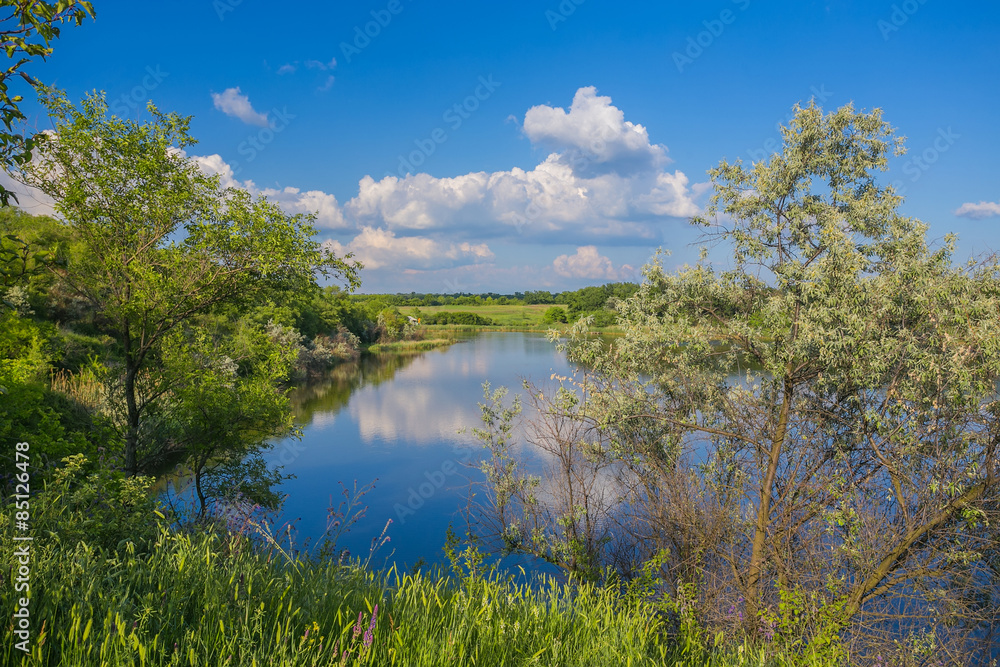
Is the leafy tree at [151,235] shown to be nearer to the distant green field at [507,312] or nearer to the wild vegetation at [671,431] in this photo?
the wild vegetation at [671,431]

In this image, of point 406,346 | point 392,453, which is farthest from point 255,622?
point 406,346

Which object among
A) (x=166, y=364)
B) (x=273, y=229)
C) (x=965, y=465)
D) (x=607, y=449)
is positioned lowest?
(x=607, y=449)

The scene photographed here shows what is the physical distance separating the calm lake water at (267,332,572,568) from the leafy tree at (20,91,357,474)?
4.68 meters

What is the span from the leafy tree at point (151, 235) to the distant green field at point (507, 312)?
71422mm

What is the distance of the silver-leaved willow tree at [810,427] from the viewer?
636 cm

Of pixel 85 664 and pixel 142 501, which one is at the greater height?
pixel 85 664

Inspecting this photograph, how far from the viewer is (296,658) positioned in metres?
2.28

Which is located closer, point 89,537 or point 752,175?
point 89,537

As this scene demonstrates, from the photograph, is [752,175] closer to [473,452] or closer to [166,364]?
[166,364]

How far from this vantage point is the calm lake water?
42.9 feet

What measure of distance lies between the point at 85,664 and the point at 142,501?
375 centimetres

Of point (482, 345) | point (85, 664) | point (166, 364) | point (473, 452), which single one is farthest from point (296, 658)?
point (482, 345)

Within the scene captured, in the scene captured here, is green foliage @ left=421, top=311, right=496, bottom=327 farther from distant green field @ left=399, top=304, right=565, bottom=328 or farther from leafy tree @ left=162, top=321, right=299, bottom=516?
leafy tree @ left=162, top=321, right=299, bottom=516

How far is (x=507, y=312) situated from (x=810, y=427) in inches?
3797
